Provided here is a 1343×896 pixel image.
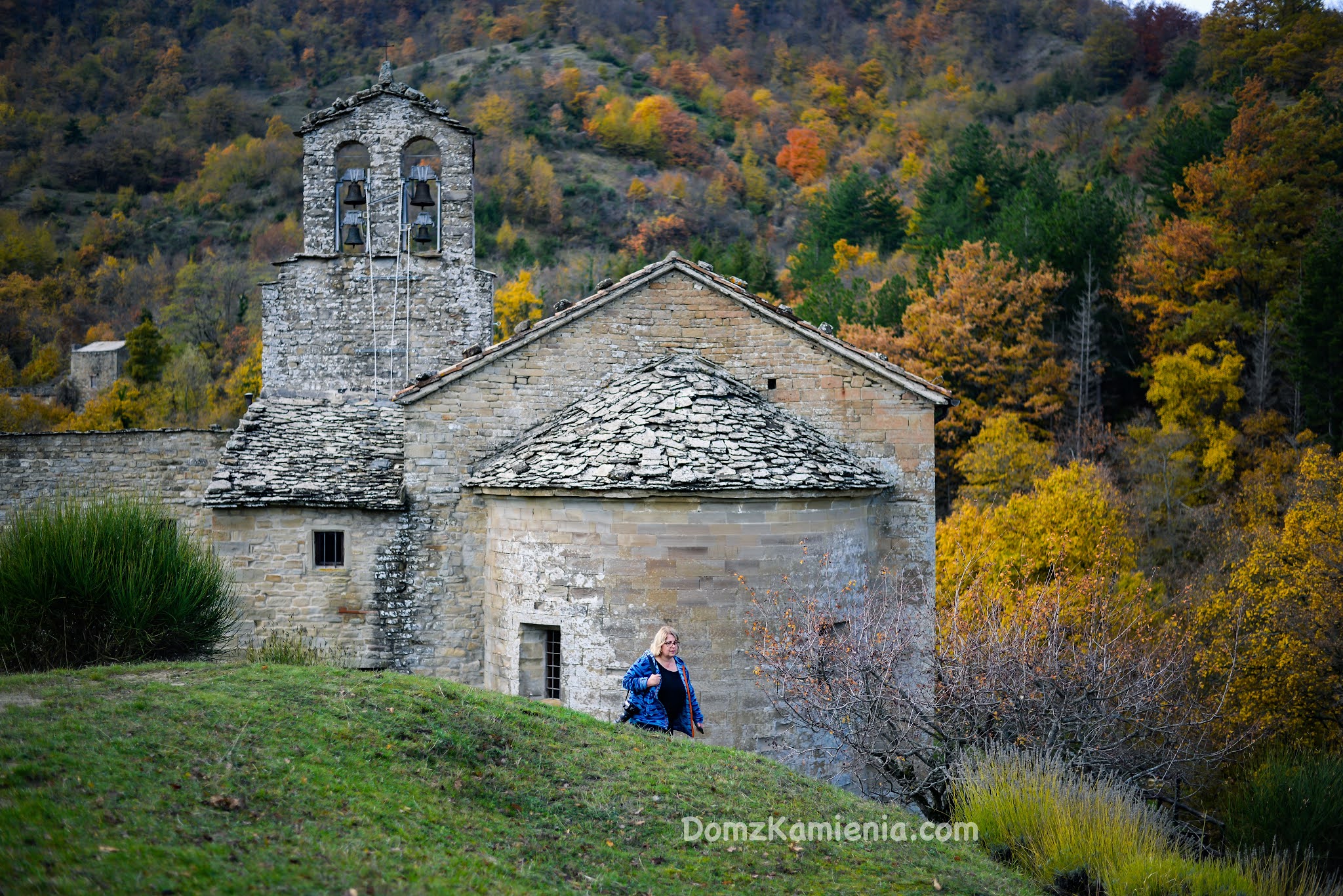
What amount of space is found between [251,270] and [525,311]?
18444 mm

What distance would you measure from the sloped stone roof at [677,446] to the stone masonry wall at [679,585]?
0.27 meters

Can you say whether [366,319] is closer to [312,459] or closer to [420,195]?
[420,195]

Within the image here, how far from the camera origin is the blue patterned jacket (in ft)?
27.0

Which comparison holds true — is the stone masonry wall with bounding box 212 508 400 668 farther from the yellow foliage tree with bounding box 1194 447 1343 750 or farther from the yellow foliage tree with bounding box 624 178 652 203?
the yellow foliage tree with bounding box 624 178 652 203

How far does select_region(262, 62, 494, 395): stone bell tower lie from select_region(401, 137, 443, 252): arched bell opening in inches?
0.9

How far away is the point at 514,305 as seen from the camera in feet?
129

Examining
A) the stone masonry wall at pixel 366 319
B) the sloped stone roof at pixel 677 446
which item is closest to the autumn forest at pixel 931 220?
the sloped stone roof at pixel 677 446

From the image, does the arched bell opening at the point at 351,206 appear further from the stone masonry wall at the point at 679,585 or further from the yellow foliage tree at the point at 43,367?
the yellow foliage tree at the point at 43,367

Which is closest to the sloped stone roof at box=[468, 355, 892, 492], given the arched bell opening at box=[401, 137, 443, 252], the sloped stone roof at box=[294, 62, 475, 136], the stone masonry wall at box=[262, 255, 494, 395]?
the stone masonry wall at box=[262, 255, 494, 395]

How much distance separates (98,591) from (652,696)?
5113mm

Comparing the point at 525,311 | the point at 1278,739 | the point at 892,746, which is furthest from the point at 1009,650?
the point at 525,311

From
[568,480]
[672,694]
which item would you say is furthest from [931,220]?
[672,694]

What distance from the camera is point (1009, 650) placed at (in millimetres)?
9773

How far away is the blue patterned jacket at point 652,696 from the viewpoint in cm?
824
